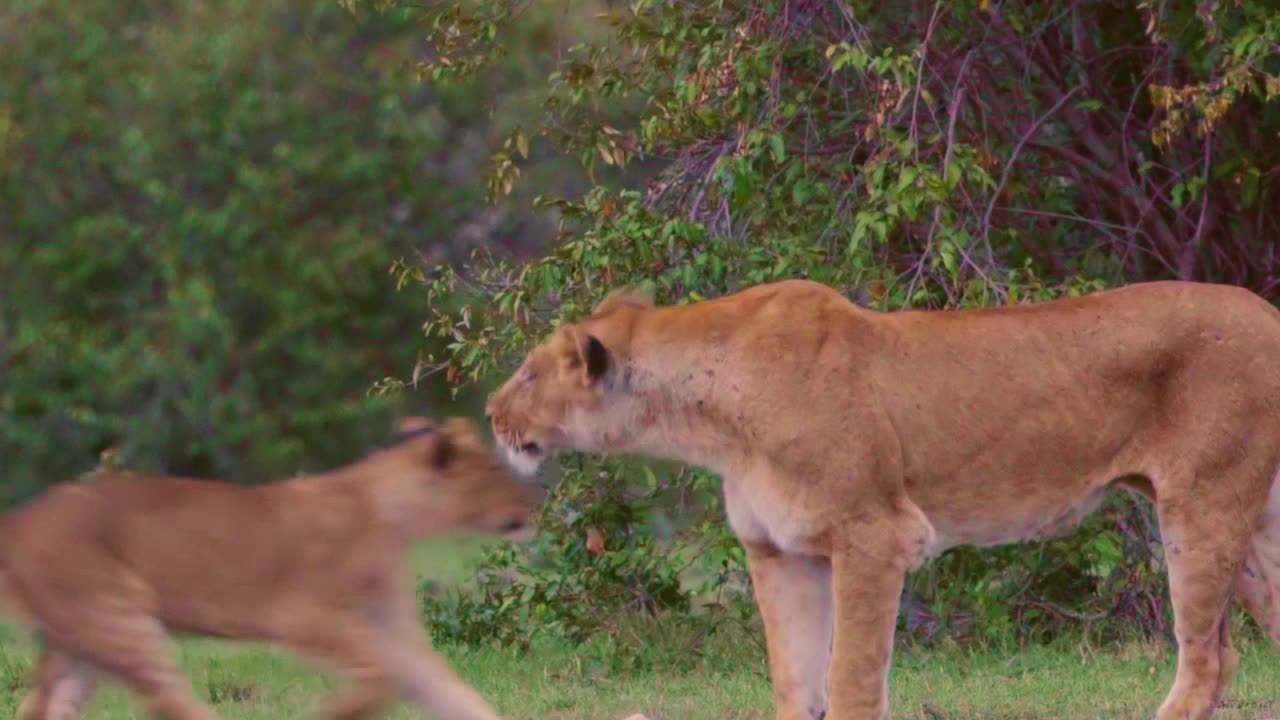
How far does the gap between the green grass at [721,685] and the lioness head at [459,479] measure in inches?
36.6

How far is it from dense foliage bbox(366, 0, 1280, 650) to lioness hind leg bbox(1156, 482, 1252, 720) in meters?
1.74

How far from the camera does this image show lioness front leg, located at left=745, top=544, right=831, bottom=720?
19.4ft

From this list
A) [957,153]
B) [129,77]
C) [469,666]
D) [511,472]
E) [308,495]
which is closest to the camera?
[308,495]

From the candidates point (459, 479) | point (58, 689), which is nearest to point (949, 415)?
point (459, 479)

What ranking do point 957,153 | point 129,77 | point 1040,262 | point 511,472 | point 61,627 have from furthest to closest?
1. point 129,77
2. point 1040,262
3. point 957,153
4. point 511,472
5. point 61,627

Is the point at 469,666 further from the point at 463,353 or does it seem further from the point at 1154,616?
the point at 1154,616

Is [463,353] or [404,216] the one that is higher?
[404,216]

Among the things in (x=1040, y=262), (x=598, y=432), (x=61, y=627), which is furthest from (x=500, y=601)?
(x=61, y=627)

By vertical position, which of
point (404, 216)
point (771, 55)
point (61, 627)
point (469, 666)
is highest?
point (404, 216)

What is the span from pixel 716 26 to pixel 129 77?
11.7 meters

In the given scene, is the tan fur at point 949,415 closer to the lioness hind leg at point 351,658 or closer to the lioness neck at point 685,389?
the lioness neck at point 685,389

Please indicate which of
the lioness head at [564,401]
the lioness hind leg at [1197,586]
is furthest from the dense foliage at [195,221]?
the lioness hind leg at [1197,586]

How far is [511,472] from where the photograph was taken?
19.0 feet

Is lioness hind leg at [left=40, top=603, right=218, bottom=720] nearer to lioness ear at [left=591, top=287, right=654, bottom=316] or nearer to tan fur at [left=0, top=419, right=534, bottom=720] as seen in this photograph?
tan fur at [left=0, top=419, right=534, bottom=720]
